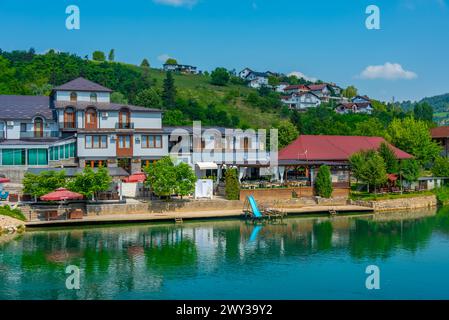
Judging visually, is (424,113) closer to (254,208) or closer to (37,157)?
(254,208)

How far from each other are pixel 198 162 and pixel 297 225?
12.8 m

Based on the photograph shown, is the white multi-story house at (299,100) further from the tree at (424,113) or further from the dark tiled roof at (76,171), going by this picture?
the dark tiled roof at (76,171)

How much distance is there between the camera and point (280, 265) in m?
27.2

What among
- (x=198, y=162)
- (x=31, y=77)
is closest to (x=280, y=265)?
(x=198, y=162)

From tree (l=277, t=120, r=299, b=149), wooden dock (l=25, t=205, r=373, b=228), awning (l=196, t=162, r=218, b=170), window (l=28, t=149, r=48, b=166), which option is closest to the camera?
wooden dock (l=25, t=205, r=373, b=228)

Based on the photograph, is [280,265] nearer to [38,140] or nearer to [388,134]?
[38,140]

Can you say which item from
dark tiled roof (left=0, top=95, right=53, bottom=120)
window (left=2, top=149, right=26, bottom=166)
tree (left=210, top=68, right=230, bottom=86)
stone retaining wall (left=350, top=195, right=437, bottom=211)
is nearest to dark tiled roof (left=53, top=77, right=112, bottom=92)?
dark tiled roof (left=0, top=95, right=53, bottom=120)

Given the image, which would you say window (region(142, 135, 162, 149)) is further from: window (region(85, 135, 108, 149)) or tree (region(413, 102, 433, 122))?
tree (region(413, 102, 433, 122))

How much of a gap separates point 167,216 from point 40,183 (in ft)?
30.1

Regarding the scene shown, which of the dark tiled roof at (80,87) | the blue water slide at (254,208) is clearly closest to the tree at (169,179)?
the blue water slide at (254,208)

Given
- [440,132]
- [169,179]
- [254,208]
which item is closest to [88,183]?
[169,179]

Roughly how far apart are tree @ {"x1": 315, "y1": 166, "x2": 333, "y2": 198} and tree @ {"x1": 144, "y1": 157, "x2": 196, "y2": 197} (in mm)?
11532

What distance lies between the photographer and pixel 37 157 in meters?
43.6

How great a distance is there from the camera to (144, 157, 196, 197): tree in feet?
128
